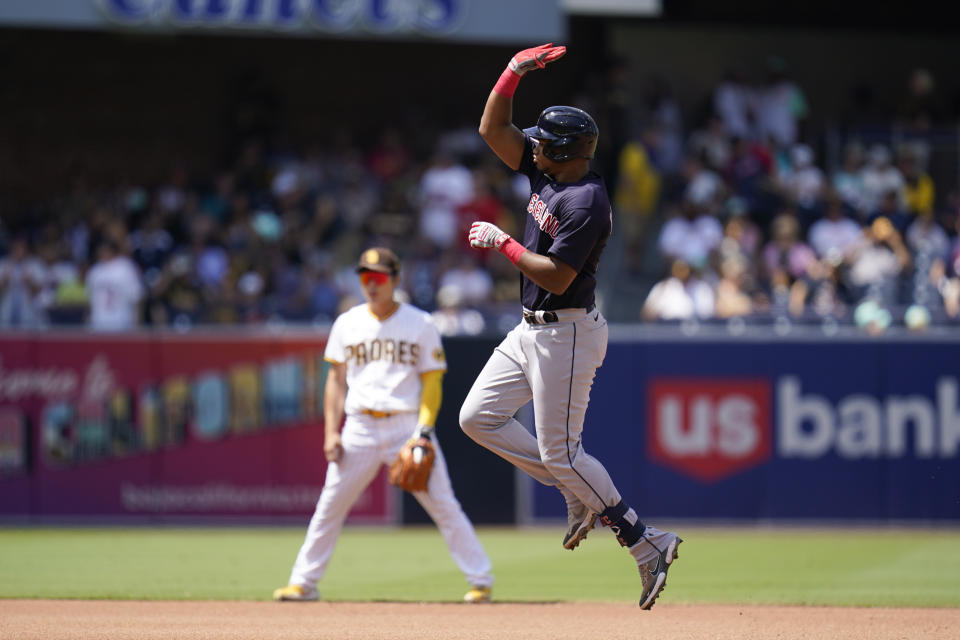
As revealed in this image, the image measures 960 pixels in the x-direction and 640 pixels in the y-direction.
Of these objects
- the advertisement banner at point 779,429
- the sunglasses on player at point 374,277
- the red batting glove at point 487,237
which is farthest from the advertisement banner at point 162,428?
the red batting glove at point 487,237

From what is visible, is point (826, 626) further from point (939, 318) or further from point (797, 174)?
point (797, 174)

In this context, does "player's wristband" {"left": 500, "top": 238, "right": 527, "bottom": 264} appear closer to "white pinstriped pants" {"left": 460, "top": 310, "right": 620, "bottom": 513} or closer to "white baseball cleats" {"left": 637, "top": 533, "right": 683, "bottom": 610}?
"white pinstriped pants" {"left": 460, "top": 310, "right": 620, "bottom": 513}

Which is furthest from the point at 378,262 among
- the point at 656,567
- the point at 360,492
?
the point at 656,567

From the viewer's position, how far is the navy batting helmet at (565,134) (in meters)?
6.32

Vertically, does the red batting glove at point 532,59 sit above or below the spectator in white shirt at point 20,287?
above

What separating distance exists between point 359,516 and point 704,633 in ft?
22.3

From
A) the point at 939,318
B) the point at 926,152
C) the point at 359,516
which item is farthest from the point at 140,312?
the point at 926,152

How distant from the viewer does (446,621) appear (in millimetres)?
7230

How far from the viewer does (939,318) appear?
1328 centimetres

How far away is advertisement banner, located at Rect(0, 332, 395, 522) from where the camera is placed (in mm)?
13062

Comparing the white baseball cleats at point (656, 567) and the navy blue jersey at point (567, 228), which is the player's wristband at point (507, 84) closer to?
the navy blue jersey at point (567, 228)

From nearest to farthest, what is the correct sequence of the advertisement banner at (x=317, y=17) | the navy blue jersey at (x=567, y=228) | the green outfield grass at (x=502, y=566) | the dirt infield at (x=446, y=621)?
1. the navy blue jersey at (x=567, y=228)
2. the dirt infield at (x=446, y=621)
3. the green outfield grass at (x=502, y=566)
4. the advertisement banner at (x=317, y=17)

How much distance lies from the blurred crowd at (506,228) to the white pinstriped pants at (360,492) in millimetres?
4920

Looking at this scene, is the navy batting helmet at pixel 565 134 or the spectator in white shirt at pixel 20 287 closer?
the navy batting helmet at pixel 565 134
